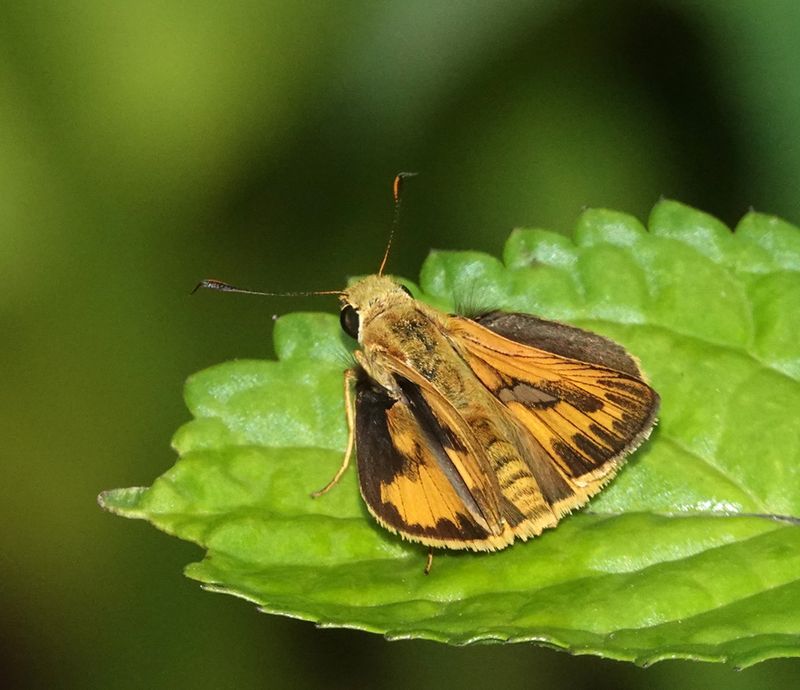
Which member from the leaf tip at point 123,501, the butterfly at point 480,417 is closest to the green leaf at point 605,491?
the leaf tip at point 123,501

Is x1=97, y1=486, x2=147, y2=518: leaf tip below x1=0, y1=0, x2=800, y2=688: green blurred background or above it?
below

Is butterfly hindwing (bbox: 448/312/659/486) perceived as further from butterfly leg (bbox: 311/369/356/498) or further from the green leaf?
butterfly leg (bbox: 311/369/356/498)

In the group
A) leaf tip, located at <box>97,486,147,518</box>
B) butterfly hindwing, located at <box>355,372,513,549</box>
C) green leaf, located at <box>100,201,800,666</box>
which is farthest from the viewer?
leaf tip, located at <box>97,486,147,518</box>

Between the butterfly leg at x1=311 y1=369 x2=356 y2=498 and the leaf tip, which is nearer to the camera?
the leaf tip

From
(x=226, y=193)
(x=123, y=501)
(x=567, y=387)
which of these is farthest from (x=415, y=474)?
(x=226, y=193)

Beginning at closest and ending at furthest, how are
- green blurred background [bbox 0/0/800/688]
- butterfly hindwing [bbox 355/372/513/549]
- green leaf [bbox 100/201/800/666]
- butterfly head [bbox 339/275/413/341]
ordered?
green leaf [bbox 100/201/800/666] → butterfly hindwing [bbox 355/372/513/549] → butterfly head [bbox 339/275/413/341] → green blurred background [bbox 0/0/800/688]

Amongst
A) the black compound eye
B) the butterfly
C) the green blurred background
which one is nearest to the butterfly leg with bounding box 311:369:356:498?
the butterfly

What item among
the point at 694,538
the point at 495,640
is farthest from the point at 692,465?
the point at 495,640

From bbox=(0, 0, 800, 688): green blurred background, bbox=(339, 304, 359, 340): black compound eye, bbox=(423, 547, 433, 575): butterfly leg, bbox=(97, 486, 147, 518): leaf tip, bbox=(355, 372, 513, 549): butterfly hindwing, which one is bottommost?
bbox=(423, 547, 433, 575): butterfly leg
